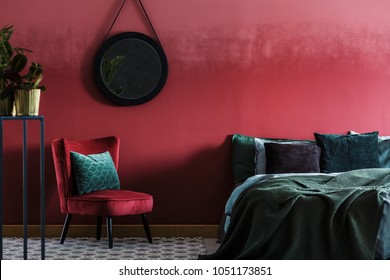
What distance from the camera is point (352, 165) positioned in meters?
6.21

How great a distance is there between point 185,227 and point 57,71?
5.97 feet

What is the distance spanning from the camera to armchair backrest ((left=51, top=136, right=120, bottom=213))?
A: 19.7ft

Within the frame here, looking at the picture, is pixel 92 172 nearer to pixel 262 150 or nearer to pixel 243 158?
pixel 243 158

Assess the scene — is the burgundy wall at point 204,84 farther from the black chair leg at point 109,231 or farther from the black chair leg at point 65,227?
the black chair leg at point 109,231

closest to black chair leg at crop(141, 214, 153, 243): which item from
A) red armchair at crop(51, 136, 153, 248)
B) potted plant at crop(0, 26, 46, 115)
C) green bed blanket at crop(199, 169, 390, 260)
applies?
red armchair at crop(51, 136, 153, 248)

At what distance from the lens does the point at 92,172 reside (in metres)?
5.96

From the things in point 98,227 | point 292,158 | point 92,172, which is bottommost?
point 98,227

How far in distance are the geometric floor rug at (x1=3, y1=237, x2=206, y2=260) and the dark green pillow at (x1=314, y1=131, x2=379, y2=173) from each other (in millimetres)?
1323

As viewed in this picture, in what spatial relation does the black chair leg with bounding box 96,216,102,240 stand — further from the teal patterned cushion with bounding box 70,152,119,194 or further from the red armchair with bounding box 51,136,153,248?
the teal patterned cushion with bounding box 70,152,119,194

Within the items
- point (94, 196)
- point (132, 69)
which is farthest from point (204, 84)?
point (94, 196)

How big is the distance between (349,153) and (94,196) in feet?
7.29

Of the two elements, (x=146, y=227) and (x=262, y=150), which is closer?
(x=146, y=227)

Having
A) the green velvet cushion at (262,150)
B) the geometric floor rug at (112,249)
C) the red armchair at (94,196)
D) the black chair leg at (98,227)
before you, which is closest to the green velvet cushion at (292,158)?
the green velvet cushion at (262,150)
